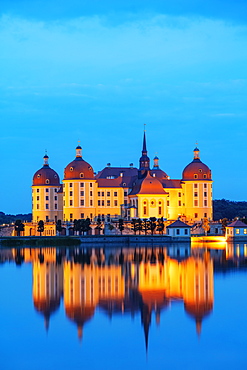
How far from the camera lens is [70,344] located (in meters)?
17.9

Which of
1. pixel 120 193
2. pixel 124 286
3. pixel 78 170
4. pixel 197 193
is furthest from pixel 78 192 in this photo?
pixel 124 286

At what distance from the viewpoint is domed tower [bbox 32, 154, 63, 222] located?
285 ft

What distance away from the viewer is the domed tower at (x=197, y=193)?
8594 centimetres

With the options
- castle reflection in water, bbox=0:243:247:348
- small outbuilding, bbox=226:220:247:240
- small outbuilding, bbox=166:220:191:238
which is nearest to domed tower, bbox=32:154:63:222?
small outbuilding, bbox=166:220:191:238

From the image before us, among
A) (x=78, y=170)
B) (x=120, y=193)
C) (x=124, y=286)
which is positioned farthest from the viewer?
(x=120, y=193)

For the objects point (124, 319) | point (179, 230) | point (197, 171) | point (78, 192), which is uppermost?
point (197, 171)

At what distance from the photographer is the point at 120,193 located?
85.6 meters

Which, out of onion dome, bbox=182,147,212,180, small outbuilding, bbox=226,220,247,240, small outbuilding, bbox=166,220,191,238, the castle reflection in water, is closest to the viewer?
the castle reflection in water

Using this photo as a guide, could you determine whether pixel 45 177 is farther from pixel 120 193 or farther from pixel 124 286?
pixel 124 286

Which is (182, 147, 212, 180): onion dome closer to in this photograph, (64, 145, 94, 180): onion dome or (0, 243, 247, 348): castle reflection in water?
(64, 145, 94, 180): onion dome

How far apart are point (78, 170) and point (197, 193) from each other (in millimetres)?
15827

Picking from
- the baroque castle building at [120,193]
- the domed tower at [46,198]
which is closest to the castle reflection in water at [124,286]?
the baroque castle building at [120,193]

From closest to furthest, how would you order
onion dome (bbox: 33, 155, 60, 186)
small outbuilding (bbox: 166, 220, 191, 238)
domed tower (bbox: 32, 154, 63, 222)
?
small outbuilding (bbox: 166, 220, 191, 238)
domed tower (bbox: 32, 154, 63, 222)
onion dome (bbox: 33, 155, 60, 186)

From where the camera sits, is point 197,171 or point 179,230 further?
point 197,171
